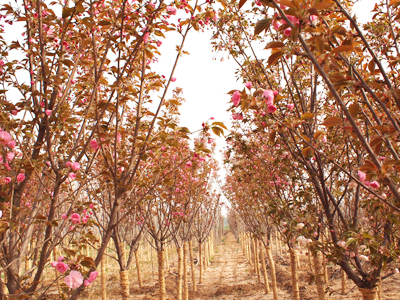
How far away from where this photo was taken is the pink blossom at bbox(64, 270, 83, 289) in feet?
5.08

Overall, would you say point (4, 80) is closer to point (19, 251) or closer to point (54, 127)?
point (54, 127)

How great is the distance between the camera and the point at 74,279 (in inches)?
61.5

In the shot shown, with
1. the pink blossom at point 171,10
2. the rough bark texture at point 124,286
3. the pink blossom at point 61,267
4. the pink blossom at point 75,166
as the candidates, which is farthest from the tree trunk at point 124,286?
the pink blossom at point 171,10

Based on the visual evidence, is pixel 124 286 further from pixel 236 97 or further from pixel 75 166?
pixel 236 97

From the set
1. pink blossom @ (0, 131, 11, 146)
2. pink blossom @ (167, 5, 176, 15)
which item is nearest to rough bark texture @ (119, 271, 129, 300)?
pink blossom @ (0, 131, 11, 146)

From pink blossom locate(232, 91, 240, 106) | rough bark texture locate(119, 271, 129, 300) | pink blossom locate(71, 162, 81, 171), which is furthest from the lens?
rough bark texture locate(119, 271, 129, 300)

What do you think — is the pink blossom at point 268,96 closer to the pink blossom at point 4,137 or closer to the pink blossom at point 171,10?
the pink blossom at point 171,10

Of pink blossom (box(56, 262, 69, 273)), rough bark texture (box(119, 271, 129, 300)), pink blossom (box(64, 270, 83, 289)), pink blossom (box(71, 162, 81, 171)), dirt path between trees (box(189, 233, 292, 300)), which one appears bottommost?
dirt path between trees (box(189, 233, 292, 300))

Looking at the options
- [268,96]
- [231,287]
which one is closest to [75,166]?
[268,96]

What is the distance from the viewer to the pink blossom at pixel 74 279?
5.08 ft

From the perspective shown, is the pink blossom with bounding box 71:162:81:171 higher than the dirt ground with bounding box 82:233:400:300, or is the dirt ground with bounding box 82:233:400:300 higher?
the pink blossom with bounding box 71:162:81:171

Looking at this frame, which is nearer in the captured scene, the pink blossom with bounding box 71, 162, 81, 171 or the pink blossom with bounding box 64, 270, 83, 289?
the pink blossom with bounding box 64, 270, 83, 289

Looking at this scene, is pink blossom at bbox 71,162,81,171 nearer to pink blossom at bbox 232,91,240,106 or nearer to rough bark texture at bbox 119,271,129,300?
pink blossom at bbox 232,91,240,106

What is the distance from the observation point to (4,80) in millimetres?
2293
